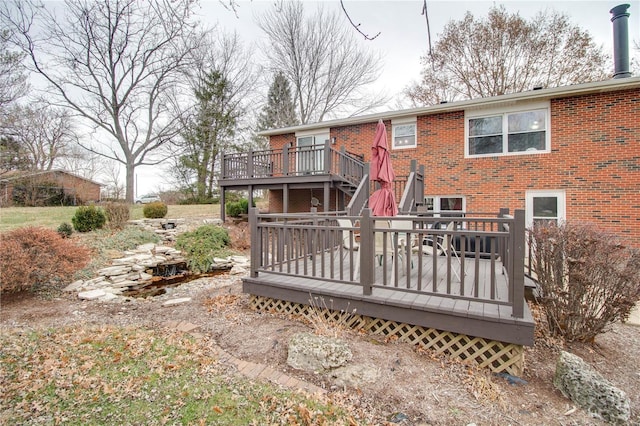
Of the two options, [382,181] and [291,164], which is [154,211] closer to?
[291,164]

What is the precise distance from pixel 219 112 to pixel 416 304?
22116mm

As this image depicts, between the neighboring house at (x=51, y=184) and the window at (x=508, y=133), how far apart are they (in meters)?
20.3

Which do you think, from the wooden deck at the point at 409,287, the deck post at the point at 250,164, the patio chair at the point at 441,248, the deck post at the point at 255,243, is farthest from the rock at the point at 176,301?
the deck post at the point at 250,164

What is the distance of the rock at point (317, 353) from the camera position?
2895 mm

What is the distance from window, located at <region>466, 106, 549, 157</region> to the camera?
893cm

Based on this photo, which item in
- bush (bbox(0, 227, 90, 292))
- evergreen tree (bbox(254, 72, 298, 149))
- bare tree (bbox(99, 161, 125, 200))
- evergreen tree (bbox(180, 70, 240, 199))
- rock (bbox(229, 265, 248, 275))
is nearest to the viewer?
bush (bbox(0, 227, 90, 292))

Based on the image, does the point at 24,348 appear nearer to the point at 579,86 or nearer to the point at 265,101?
the point at 579,86

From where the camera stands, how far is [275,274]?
176 inches

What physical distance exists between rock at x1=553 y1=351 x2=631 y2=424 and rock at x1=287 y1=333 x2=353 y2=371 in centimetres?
186

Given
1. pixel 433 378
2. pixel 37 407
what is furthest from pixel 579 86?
pixel 37 407

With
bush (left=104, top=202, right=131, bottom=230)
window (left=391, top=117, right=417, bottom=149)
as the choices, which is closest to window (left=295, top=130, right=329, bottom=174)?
window (left=391, top=117, right=417, bottom=149)

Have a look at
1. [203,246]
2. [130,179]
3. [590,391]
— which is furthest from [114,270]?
[130,179]

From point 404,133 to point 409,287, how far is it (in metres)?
8.72

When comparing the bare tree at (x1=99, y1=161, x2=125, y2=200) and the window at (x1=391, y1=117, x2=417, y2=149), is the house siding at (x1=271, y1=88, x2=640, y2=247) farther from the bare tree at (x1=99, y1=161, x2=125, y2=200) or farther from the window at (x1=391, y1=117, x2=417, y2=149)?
the bare tree at (x1=99, y1=161, x2=125, y2=200)
